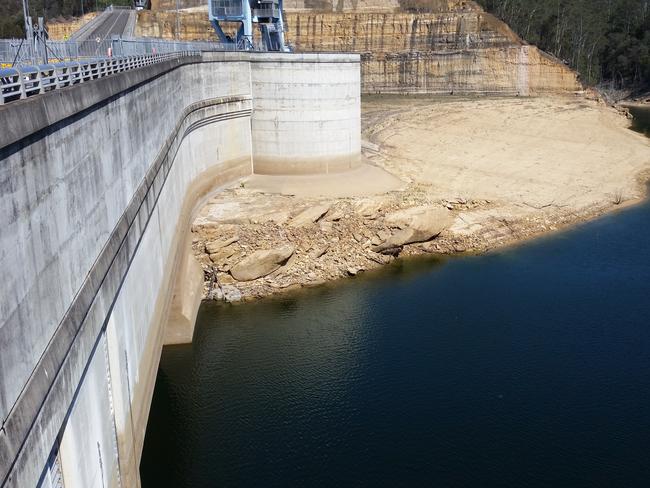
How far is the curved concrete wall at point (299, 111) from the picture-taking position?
41812 mm

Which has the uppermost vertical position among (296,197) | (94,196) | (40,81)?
(40,81)

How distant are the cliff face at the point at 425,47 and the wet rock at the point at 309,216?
2022 inches

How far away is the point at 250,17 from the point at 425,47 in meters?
41.9

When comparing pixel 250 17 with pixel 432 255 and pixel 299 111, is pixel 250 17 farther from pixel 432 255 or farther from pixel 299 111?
pixel 432 255

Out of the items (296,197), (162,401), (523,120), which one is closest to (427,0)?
(523,120)

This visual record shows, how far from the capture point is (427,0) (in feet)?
303

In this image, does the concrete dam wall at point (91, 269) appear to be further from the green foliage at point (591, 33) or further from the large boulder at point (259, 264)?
the green foliage at point (591, 33)

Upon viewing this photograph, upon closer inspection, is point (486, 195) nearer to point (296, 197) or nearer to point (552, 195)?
point (552, 195)

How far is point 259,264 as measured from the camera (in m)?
32.2

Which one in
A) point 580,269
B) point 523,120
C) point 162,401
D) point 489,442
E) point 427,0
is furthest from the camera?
point 427,0

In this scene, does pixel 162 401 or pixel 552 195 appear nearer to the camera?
pixel 162 401

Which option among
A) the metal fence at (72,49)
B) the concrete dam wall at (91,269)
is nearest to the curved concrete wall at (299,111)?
the metal fence at (72,49)

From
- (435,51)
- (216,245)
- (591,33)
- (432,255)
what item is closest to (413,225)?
(432,255)

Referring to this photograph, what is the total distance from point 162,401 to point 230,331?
5.45m
